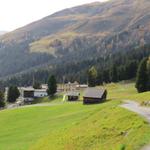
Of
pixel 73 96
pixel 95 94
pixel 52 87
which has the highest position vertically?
pixel 52 87

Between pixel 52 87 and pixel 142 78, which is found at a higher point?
pixel 142 78

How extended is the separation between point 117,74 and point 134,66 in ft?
24.4

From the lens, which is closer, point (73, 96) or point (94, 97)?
point (94, 97)

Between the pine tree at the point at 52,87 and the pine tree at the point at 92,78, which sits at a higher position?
the pine tree at the point at 92,78

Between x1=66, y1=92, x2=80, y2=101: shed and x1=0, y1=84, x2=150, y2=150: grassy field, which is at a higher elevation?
x1=66, y1=92, x2=80, y2=101: shed

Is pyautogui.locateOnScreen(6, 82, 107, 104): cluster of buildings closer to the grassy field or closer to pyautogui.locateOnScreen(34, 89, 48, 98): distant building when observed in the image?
pyautogui.locateOnScreen(34, 89, 48, 98): distant building

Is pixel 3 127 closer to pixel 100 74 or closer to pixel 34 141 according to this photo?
pixel 34 141

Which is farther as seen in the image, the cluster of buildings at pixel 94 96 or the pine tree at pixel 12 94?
the pine tree at pixel 12 94

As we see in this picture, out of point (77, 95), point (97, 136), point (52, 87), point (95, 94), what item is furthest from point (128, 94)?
point (97, 136)

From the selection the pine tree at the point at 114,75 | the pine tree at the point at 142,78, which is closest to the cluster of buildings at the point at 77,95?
the pine tree at the point at 142,78

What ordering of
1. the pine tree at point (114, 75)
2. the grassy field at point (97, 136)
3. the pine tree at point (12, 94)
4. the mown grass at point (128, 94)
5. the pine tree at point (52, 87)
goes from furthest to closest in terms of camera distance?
the pine tree at point (114, 75), the pine tree at point (12, 94), the pine tree at point (52, 87), the mown grass at point (128, 94), the grassy field at point (97, 136)

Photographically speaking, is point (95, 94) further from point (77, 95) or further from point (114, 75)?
point (114, 75)

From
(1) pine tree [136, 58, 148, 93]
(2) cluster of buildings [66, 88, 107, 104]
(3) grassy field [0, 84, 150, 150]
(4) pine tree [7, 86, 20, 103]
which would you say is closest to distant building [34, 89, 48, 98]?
(4) pine tree [7, 86, 20, 103]

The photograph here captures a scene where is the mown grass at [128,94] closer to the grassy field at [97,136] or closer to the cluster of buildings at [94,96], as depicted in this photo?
the cluster of buildings at [94,96]
